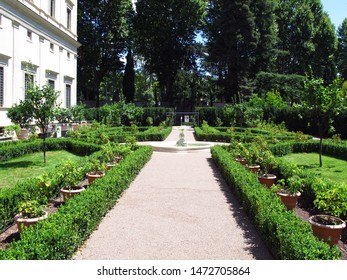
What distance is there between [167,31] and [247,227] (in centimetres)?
4519

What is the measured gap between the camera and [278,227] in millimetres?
5379

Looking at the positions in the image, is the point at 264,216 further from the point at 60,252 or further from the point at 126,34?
the point at 126,34

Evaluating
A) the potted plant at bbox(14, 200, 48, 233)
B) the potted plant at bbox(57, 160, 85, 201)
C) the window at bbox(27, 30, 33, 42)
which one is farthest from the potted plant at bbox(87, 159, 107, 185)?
the window at bbox(27, 30, 33, 42)

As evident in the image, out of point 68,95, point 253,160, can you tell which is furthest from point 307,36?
point 253,160

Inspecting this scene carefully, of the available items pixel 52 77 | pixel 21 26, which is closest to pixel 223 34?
pixel 52 77

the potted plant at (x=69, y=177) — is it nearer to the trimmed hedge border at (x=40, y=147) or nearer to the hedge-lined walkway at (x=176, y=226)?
the hedge-lined walkway at (x=176, y=226)

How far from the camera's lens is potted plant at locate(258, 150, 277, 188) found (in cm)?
1002

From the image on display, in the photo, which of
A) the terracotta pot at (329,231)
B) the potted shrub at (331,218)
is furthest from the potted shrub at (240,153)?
the terracotta pot at (329,231)

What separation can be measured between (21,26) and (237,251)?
2419cm

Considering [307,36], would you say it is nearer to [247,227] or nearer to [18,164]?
[18,164]

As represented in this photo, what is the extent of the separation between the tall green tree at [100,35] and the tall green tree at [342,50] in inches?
1248

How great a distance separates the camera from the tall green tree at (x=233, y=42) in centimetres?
4338

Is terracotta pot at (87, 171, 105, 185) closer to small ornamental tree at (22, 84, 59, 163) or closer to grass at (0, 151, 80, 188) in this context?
grass at (0, 151, 80, 188)

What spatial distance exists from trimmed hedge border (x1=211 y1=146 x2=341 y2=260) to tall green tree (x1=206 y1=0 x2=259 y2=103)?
35.1m
